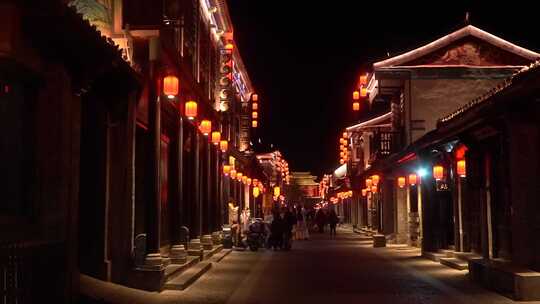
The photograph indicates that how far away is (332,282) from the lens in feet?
57.3

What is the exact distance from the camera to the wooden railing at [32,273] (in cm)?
833

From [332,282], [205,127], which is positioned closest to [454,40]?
[205,127]

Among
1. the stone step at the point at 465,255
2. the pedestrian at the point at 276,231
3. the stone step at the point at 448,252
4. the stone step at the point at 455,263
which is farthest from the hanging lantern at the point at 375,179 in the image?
the stone step at the point at 465,255

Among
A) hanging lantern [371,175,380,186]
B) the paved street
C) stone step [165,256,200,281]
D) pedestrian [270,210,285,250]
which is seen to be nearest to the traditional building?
hanging lantern [371,175,380,186]

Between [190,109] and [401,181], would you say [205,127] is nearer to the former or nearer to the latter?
[190,109]

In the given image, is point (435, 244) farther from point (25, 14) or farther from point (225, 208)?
point (25, 14)

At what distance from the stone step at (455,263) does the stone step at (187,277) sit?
23.9ft

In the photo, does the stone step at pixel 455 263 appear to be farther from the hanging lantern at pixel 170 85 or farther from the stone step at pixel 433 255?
the hanging lantern at pixel 170 85

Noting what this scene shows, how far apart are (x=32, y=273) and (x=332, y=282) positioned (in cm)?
975

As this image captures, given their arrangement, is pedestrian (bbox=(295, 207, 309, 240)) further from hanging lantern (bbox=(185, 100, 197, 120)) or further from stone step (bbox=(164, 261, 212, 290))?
hanging lantern (bbox=(185, 100, 197, 120))

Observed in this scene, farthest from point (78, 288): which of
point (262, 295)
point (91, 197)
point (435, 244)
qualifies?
point (435, 244)

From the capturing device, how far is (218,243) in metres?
29.4

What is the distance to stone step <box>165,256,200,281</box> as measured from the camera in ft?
53.5

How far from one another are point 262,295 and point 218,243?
14.5m
